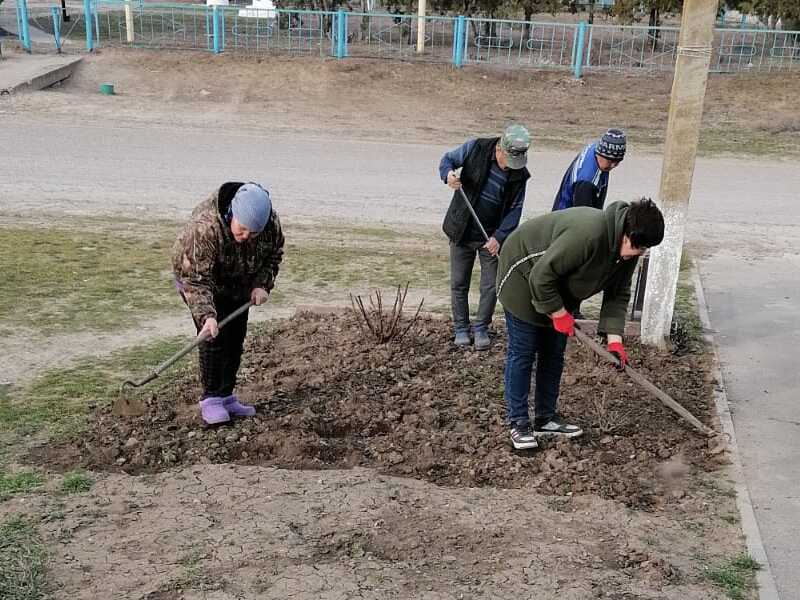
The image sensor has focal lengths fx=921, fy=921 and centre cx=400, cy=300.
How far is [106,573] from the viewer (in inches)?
147

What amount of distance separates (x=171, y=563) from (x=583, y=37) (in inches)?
759

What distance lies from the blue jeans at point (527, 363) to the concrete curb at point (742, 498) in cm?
105

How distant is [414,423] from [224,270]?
141 centimetres

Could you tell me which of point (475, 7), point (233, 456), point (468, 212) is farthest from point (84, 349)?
point (475, 7)

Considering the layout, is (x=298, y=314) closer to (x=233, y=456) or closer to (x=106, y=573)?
(x=233, y=456)

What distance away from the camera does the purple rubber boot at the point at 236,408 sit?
5.24 m

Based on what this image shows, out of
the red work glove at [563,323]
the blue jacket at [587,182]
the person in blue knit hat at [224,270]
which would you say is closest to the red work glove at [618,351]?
the red work glove at [563,323]

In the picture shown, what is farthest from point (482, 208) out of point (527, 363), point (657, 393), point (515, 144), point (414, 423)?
point (657, 393)

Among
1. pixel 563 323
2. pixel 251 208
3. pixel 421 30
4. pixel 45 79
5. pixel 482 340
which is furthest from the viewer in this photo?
pixel 421 30

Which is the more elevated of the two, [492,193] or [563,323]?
[492,193]

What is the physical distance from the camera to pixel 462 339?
21.7ft

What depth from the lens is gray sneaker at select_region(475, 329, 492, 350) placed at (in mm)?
6490

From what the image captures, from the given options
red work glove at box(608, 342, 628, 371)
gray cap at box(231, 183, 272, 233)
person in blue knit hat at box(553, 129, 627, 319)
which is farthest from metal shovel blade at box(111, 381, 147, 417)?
person in blue knit hat at box(553, 129, 627, 319)

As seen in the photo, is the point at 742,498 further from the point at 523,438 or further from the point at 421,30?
the point at 421,30
